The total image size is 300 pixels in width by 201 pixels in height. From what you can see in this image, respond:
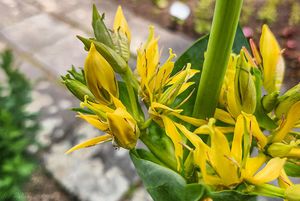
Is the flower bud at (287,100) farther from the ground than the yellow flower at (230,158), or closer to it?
farther from the ground

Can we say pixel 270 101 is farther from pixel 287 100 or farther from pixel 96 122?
pixel 96 122

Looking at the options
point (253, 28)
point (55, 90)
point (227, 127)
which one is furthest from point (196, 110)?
point (253, 28)

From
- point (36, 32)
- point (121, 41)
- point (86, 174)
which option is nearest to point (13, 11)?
point (36, 32)

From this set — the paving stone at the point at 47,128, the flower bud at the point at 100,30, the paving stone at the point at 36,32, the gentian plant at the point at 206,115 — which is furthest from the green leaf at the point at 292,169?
the paving stone at the point at 36,32

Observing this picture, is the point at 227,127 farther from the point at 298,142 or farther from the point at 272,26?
the point at 272,26

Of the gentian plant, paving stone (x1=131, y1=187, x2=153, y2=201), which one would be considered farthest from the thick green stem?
paving stone (x1=131, y1=187, x2=153, y2=201)

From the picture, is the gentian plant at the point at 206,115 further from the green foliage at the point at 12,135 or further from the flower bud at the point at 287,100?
the green foliage at the point at 12,135
